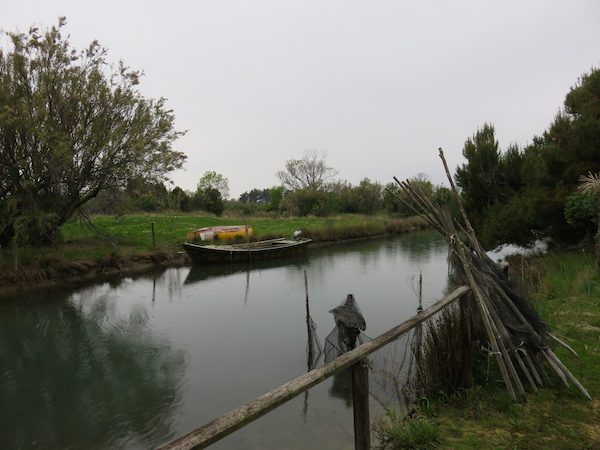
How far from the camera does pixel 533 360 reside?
3764mm

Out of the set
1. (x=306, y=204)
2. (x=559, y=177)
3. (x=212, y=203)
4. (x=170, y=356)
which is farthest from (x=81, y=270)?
(x=212, y=203)

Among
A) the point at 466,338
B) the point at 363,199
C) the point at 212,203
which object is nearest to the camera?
the point at 466,338

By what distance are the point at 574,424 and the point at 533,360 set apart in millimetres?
851

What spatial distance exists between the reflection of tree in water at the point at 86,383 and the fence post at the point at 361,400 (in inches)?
124

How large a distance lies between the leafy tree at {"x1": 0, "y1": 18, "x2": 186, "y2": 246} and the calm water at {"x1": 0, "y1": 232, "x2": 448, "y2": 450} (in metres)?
3.10

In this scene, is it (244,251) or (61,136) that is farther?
(244,251)

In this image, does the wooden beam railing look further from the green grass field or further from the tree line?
the green grass field

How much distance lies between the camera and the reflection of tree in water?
182 inches

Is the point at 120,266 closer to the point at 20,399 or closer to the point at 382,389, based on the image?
the point at 20,399

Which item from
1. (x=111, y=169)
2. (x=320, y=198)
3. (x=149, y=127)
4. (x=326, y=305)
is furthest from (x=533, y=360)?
(x=320, y=198)

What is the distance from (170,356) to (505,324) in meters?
5.89

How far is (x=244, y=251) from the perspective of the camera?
56.5ft

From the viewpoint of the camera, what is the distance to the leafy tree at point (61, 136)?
11.1m

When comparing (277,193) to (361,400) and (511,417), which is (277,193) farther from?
(361,400)
